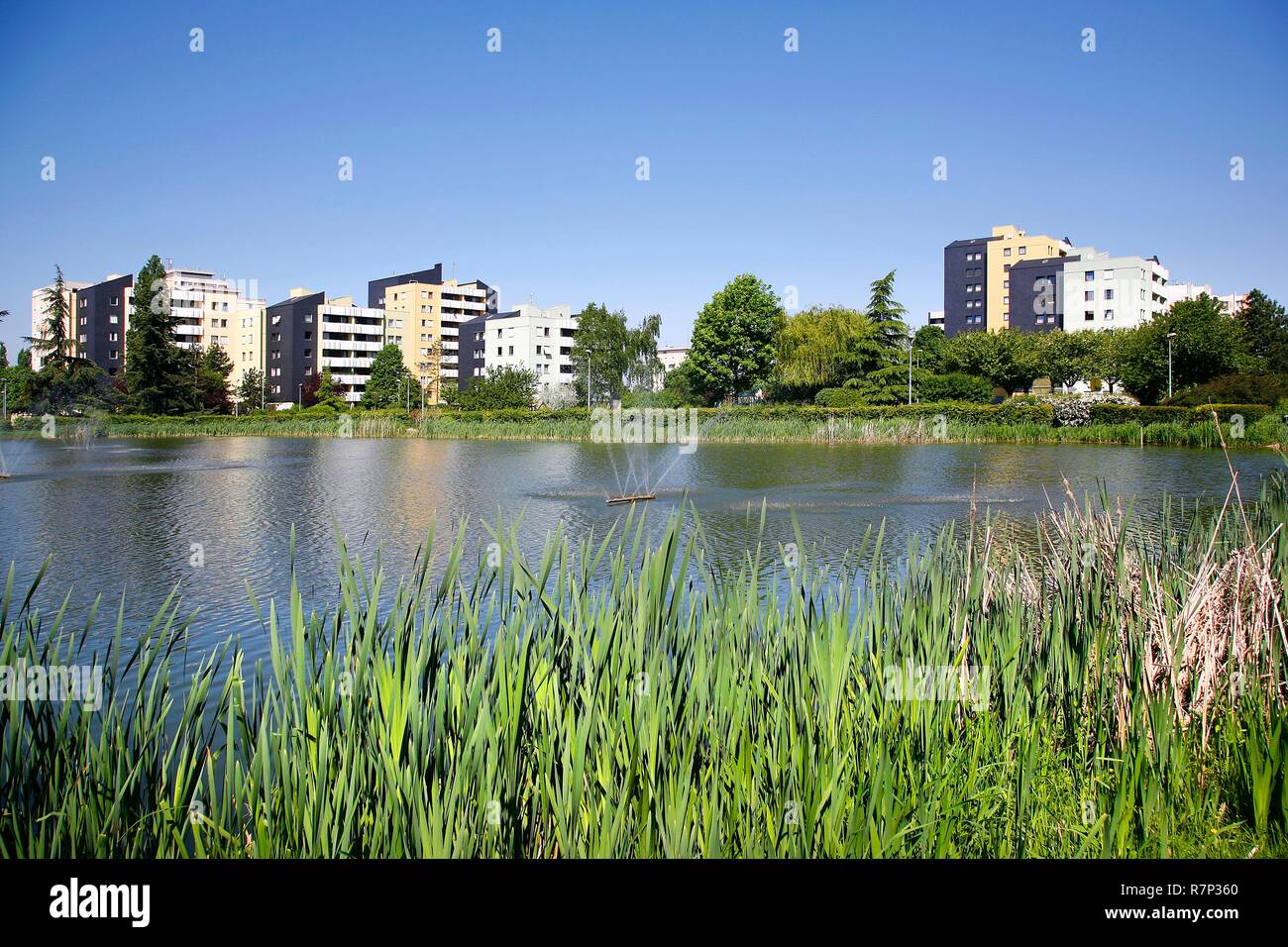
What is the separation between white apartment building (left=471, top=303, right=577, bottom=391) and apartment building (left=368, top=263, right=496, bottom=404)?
5552mm

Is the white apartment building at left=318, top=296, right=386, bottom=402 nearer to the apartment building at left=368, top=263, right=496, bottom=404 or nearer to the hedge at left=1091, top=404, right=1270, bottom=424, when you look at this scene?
the apartment building at left=368, top=263, right=496, bottom=404

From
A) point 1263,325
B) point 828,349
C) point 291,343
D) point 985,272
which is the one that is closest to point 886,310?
point 828,349

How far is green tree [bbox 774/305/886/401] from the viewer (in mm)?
50906

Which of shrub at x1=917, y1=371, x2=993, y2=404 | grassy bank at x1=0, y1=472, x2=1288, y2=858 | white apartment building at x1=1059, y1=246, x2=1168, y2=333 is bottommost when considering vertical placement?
grassy bank at x1=0, y1=472, x2=1288, y2=858

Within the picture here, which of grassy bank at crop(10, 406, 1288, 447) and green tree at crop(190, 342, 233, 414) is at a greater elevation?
green tree at crop(190, 342, 233, 414)

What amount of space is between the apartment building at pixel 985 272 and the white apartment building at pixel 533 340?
39.3 metres

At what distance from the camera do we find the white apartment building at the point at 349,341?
317 feet

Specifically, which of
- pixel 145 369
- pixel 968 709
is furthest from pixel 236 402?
pixel 968 709

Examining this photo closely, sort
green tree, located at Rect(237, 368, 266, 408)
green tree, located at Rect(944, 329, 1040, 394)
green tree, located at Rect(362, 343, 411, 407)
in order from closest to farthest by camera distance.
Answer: green tree, located at Rect(944, 329, 1040, 394) < green tree, located at Rect(237, 368, 266, 408) < green tree, located at Rect(362, 343, 411, 407)

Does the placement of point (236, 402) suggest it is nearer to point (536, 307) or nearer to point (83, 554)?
point (536, 307)

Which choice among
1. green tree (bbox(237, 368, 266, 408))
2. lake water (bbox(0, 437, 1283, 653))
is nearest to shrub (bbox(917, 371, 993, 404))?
lake water (bbox(0, 437, 1283, 653))

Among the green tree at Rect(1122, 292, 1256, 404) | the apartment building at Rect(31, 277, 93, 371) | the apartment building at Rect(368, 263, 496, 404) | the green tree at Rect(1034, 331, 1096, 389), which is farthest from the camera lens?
the apartment building at Rect(368, 263, 496, 404)

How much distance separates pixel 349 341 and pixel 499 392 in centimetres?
4482
